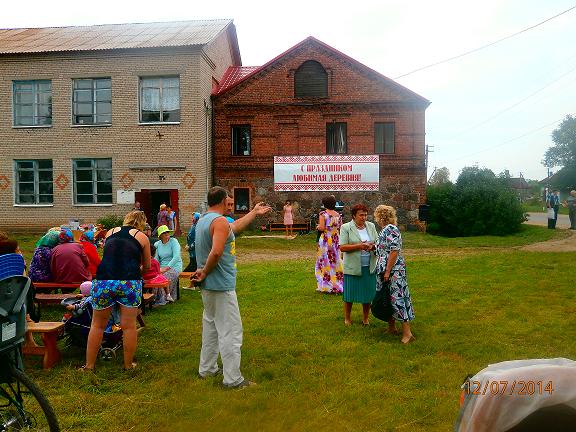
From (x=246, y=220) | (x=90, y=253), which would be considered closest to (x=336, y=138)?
(x=90, y=253)

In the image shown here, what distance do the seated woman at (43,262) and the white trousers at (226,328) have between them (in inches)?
157

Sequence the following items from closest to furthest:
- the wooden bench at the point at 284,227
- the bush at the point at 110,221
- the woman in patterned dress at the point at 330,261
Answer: the woman in patterned dress at the point at 330,261, the bush at the point at 110,221, the wooden bench at the point at 284,227

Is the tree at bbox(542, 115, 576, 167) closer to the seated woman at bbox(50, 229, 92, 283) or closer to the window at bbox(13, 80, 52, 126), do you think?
the window at bbox(13, 80, 52, 126)

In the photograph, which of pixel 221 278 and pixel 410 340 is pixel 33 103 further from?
pixel 410 340

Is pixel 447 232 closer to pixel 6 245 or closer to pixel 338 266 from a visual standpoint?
pixel 338 266

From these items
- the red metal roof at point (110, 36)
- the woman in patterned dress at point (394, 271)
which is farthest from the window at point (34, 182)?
the woman in patterned dress at point (394, 271)

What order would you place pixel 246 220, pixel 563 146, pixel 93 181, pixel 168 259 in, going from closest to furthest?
pixel 246 220, pixel 168 259, pixel 93 181, pixel 563 146

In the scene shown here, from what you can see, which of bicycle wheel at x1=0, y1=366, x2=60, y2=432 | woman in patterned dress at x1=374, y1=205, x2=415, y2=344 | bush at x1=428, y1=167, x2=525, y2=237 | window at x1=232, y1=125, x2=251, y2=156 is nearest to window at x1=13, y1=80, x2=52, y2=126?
window at x1=232, y1=125, x2=251, y2=156

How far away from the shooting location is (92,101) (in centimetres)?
2494

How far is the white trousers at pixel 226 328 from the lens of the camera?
17.6 ft

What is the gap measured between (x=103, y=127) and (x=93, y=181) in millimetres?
2538

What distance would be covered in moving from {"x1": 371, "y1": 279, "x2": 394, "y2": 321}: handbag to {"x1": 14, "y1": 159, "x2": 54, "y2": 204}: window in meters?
21.9

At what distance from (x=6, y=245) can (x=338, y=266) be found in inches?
243

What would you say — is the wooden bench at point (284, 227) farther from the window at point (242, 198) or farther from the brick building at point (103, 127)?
the brick building at point (103, 127)
